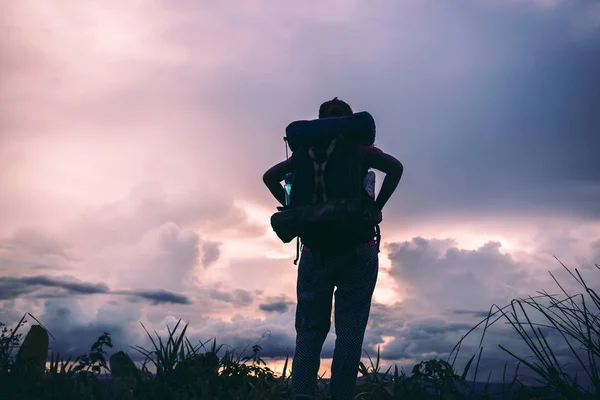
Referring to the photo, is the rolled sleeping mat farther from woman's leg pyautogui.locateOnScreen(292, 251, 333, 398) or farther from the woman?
woman's leg pyautogui.locateOnScreen(292, 251, 333, 398)

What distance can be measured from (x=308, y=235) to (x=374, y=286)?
0.76 m

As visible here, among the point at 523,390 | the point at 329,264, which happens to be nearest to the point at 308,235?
the point at 329,264

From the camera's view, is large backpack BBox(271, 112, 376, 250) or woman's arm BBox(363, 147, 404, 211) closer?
large backpack BBox(271, 112, 376, 250)

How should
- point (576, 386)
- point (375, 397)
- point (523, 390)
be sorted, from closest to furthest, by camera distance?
point (576, 386)
point (523, 390)
point (375, 397)

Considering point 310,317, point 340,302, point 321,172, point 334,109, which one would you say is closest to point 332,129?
point 321,172

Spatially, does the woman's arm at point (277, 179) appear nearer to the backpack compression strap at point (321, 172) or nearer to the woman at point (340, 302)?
the backpack compression strap at point (321, 172)

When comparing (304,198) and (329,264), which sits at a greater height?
(304,198)

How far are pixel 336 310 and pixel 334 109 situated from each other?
6.18 feet

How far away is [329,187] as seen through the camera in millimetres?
5277

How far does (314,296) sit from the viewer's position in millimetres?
5320

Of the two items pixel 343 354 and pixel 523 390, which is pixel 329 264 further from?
pixel 523 390

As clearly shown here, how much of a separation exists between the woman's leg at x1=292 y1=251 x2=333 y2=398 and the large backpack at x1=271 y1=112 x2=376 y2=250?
8.3 inches

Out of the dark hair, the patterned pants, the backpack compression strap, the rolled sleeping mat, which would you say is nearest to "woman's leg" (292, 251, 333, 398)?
the patterned pants

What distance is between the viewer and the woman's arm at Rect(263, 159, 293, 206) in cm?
584
